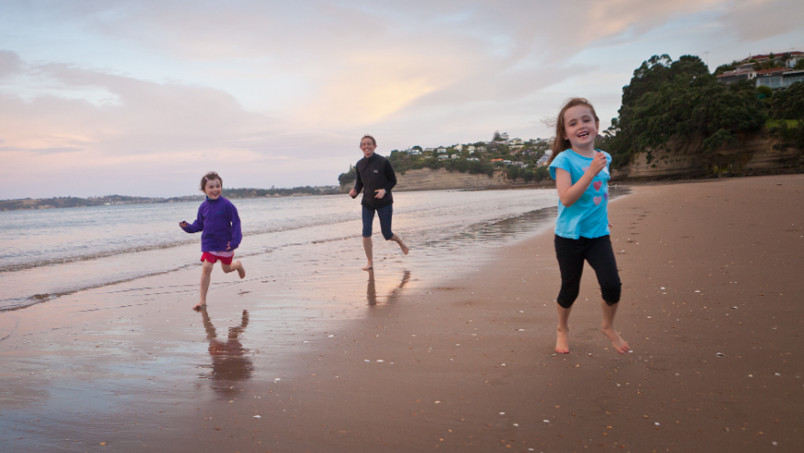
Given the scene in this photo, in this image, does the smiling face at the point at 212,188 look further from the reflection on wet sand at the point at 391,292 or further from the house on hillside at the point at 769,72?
the house on hillside at the point at 769,72

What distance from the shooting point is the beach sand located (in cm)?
216

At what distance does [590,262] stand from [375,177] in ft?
16.3

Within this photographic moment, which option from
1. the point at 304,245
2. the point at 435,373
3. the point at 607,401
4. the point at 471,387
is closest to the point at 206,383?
the point at 435,373

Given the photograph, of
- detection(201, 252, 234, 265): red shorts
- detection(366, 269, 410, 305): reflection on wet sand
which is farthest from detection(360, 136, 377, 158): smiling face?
detection(201, 252, 234, 265): red shorts

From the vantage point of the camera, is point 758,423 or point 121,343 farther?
point 121,343

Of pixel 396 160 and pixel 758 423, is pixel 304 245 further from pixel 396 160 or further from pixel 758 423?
pixel 396 160

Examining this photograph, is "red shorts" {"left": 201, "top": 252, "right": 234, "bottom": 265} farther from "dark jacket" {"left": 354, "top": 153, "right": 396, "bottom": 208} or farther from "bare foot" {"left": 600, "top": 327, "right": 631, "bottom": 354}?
"bare foot" {"left": 600, "top": 327, "right": 631, "bottom": 354}

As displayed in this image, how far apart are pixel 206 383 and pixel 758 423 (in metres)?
2.94

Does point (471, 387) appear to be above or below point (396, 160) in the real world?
below

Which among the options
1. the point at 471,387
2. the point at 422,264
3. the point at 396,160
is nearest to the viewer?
the point at 471,387

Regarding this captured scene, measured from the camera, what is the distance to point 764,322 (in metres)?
3.37

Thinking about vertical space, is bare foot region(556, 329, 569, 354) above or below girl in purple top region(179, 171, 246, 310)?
below

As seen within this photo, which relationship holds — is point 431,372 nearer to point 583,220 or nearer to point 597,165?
point 583,220

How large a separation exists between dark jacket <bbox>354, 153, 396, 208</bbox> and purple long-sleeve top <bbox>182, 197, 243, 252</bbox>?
2.40 meters
